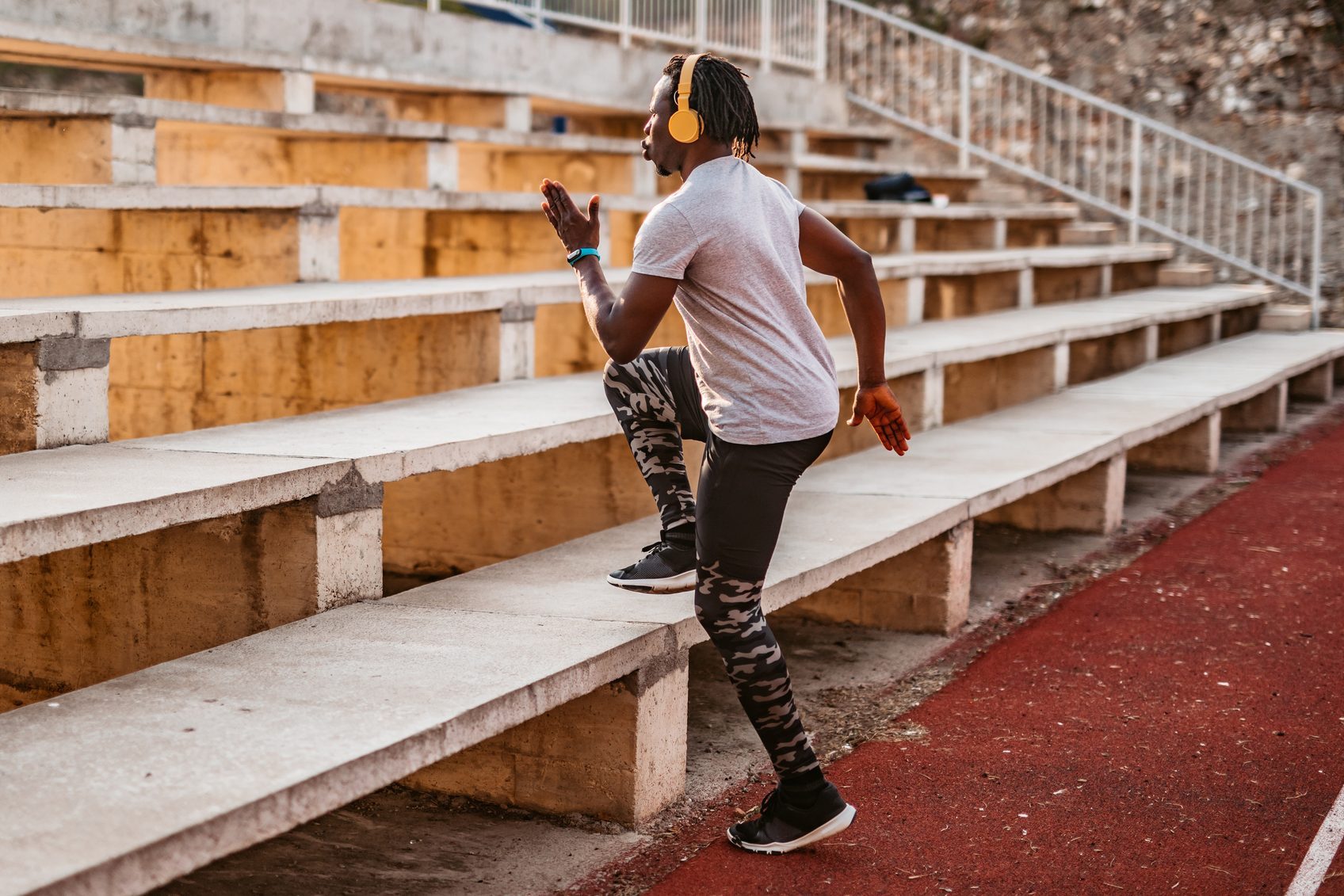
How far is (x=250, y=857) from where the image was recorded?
3.45m

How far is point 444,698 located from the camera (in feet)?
9.76

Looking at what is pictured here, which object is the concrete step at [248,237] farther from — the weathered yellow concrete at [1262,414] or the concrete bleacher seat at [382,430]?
the weathered yellow concrete at [1262,414]

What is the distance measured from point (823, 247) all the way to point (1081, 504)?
13.5 feet

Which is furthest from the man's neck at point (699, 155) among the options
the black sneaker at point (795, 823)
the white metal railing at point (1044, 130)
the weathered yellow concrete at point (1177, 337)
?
the weathered yellow concrete at point (1177, 337)

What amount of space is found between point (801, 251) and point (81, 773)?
1752 millimetres

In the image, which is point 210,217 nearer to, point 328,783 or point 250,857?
point 250,857

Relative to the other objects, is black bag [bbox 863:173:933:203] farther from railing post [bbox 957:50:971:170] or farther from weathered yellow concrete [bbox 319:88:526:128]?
weathered yellow concrete [bbox 319:88:526:128]

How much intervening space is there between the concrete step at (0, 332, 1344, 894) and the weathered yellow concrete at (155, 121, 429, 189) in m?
2.90

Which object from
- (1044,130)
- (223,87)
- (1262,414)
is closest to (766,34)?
(1044,130)

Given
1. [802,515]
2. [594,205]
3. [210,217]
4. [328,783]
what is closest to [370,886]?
[328,783]

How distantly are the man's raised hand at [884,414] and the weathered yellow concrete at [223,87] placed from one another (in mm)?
4761

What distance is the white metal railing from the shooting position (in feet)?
40.5

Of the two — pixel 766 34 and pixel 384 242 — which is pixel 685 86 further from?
pixel 766 34

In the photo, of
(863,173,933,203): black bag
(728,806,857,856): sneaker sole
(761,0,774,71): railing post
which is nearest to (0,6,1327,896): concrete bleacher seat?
(863,173,933,203): black bag
